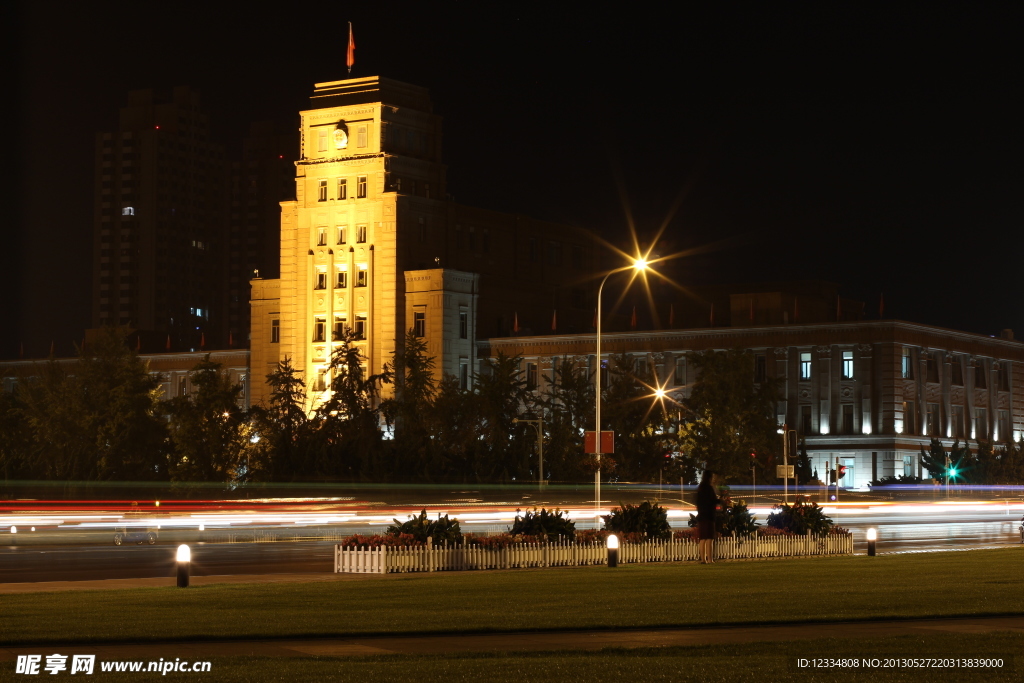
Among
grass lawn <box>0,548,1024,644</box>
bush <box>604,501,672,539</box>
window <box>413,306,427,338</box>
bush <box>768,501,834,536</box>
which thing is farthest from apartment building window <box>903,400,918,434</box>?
grass lawn <box>0,548,1024,644</box>

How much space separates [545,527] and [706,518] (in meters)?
3.90

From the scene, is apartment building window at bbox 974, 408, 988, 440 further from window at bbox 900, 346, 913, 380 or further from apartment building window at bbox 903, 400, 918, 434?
window at bbox 900, 346, 913, 380

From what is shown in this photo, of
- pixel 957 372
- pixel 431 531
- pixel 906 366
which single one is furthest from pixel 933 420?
pixel 431 531

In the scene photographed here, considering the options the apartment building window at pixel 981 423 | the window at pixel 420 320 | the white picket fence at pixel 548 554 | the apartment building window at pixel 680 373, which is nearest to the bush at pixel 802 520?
the white picket fence at pixel 548 554

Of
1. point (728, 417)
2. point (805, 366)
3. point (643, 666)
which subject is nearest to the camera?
point (643, 666)

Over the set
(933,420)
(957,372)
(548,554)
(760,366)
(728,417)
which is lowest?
(548,554)

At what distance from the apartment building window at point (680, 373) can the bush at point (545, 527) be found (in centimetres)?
Answer: 8655

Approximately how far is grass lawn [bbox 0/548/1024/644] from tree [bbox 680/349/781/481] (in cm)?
6634

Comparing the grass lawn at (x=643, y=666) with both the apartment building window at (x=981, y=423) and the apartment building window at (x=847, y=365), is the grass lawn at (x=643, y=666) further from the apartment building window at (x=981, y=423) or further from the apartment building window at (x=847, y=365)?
the apartment building window at (x=981, y=423)

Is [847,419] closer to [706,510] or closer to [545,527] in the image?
[706,510]

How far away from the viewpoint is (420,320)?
125438 millimetres

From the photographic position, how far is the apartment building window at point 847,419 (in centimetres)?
11619

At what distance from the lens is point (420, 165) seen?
420 ft

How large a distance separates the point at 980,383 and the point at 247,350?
63.5 meters
